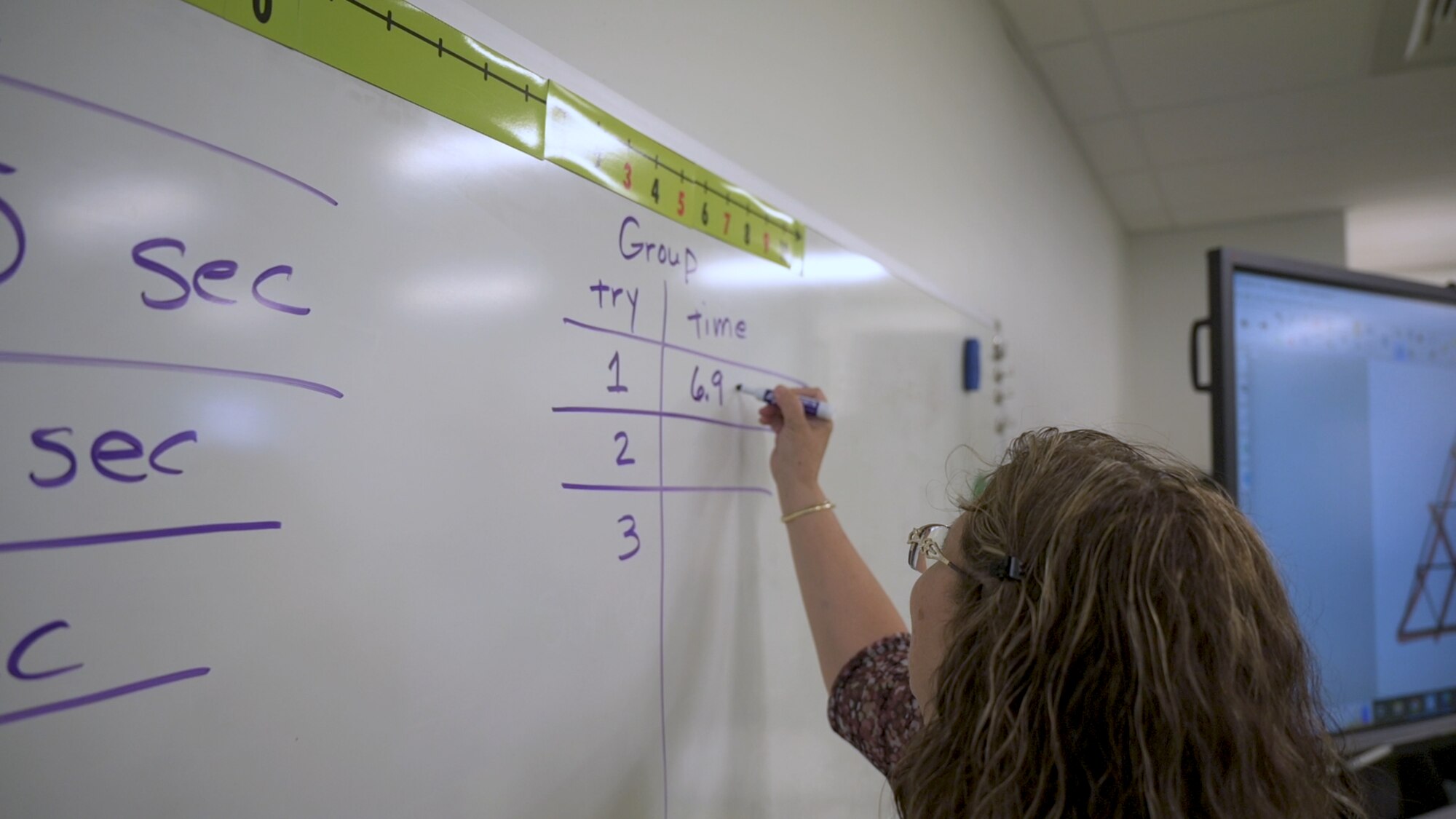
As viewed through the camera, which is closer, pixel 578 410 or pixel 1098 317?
pixel 578 410

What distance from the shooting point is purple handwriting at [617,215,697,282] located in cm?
69

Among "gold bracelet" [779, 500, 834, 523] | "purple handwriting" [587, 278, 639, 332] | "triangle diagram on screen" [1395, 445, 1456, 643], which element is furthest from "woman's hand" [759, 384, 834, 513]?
"triangle diagram on screen" [1395, 445, 1456, 643]

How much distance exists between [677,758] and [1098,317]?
283 cm

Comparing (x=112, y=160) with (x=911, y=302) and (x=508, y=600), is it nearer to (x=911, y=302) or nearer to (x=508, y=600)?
(x=508, y=600)

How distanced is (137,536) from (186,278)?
13cm

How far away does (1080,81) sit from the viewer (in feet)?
7.30

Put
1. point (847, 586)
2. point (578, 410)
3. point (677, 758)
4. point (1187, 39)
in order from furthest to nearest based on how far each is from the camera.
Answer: point (1187, 39) → point (847, 586) → point (677, 758) → point (578, 410)

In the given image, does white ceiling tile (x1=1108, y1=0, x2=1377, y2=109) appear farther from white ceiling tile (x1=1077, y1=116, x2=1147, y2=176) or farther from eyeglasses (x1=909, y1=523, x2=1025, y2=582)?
eyeglasses (x1=909, y1=523, x2=1025, y2=582)

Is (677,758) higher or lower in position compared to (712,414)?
lower

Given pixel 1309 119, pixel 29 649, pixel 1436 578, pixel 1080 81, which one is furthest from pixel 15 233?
pixel 1309 119

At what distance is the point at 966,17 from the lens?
65.8 inches

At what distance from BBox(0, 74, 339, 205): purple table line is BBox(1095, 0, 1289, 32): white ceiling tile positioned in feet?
6.21

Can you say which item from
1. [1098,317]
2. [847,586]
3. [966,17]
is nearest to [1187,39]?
[966,17]

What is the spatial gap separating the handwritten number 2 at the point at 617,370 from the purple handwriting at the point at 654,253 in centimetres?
9
